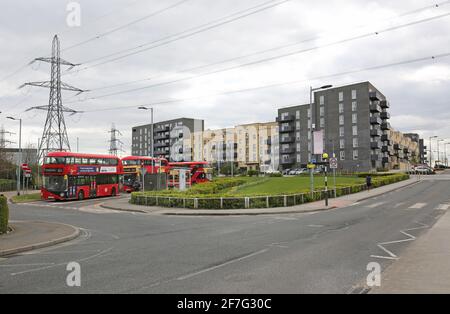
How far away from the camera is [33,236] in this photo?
13.3 metres

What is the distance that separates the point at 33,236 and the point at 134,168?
3097cm

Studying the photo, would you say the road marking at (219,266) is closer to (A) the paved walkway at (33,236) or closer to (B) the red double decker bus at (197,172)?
(A) the paved walkway at (33,236)

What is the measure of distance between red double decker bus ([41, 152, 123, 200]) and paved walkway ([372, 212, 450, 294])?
2869 centimetres

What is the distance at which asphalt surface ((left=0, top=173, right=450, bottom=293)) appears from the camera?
6824mm

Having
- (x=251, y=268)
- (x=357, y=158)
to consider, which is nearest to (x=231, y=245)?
(x=251, y=268)

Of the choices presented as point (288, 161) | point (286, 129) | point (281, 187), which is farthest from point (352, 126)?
point (281, 187)

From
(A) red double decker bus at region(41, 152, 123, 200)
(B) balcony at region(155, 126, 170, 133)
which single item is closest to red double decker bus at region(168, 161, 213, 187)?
(A) red double decker bus at region(41, 152, 123, 200)

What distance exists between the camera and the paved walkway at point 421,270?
21.3ft

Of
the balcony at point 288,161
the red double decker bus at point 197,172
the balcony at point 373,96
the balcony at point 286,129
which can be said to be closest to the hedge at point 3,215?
the red double decker bus at point 197,172

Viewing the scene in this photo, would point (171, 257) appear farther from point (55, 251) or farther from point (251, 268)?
point (55, 251)

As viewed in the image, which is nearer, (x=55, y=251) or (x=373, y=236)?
(x=55, y=251)
